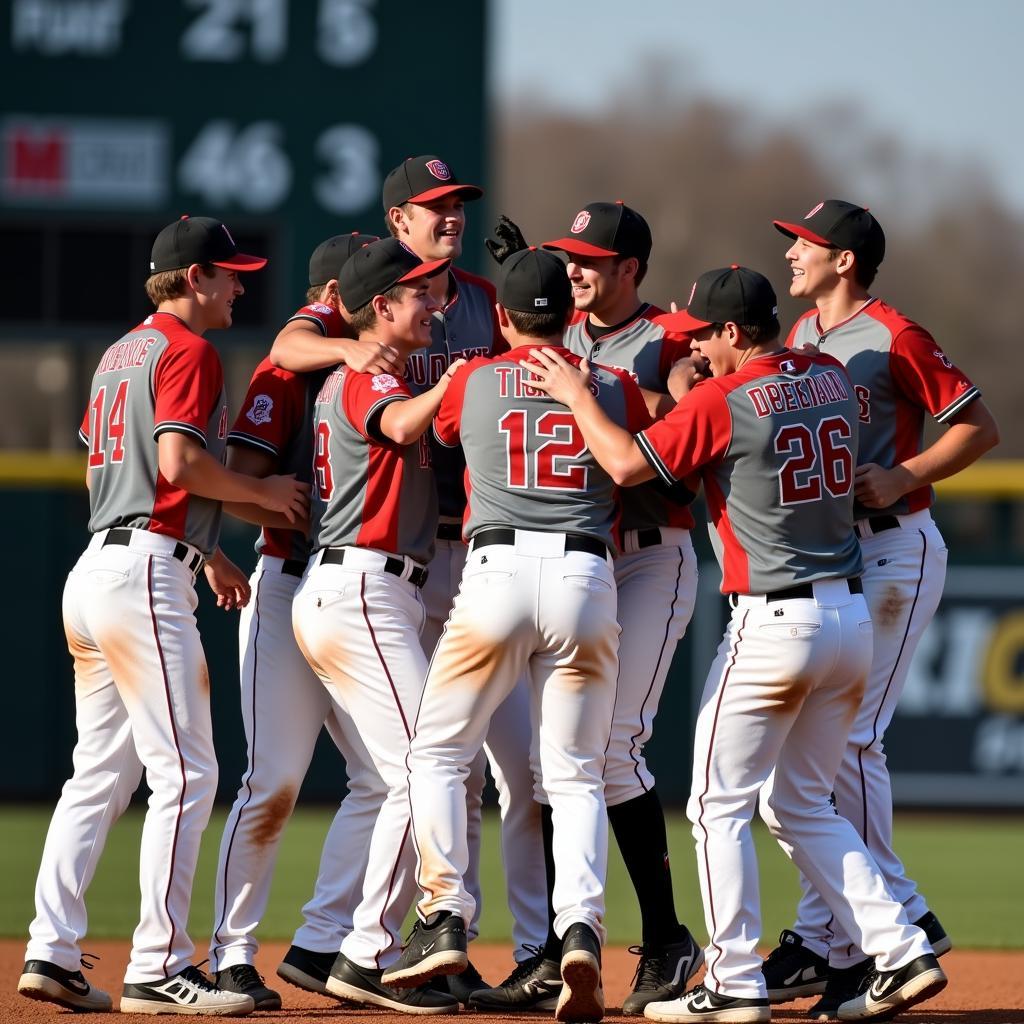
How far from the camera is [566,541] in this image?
3904 millimetres

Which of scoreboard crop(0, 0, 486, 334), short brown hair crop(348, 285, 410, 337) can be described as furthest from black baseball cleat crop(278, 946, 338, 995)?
scoreboard crop(0, 0, 486, 334)

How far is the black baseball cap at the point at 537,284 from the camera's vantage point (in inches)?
158

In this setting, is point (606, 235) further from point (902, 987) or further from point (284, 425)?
point (902, 987)

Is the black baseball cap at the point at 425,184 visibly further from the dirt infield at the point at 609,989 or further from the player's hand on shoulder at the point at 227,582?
the dirt infield at the point at 609,989

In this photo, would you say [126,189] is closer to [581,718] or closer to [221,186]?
[221,186]

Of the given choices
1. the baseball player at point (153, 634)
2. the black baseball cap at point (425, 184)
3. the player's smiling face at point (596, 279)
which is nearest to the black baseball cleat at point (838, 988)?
the baseball player at point (153, 634)

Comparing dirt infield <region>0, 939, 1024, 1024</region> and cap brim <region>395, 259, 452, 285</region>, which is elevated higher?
cap brim <region>395, 259, 452, 285</region>

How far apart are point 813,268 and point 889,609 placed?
91cm

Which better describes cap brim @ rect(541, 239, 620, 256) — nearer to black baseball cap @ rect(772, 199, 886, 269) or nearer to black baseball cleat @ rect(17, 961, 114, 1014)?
black baseball cap @ rect(772, 199, 886, 269)

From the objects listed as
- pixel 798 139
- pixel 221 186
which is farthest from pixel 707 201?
pixel 221 186

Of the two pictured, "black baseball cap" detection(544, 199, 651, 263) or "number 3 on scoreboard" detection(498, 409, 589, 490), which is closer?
"number 3 on scoreboard" detection(498, 409, 589, 490)

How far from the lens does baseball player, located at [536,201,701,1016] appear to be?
4188 mm

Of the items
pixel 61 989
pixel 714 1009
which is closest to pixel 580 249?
pixel 714 1009

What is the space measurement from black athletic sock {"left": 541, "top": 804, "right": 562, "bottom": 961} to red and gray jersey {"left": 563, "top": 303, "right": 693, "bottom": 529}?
0.76 metres
